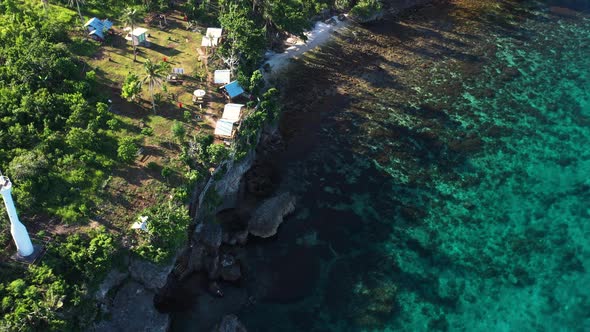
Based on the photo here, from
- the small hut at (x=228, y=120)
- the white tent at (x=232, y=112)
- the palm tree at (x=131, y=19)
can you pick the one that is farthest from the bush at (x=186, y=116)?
the palm tree at (x=131, y=19)

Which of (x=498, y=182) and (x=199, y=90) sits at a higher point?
(x=199, y=90)

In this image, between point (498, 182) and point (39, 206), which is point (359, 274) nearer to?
point (498, 182)

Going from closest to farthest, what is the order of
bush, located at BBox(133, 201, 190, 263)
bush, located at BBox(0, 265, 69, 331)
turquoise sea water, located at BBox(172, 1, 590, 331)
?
bush, located at BBox(0, 265, 69, 331)
bush, located at BBox(133, 201, 190, 263)
turquoise sea water, located at BBox(172, 1, 590, 331)

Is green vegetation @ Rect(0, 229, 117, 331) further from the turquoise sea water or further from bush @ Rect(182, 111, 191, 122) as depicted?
bush @ Rect(182, 111, 191, 122)

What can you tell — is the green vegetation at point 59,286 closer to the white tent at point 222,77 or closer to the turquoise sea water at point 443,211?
the turquoise sea water at point 443,211

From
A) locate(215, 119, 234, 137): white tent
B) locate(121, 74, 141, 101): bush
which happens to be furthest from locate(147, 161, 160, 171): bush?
locate(121, 74, 141, 101): bush

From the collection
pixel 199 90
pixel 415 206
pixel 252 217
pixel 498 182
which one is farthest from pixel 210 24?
pixel 498 182

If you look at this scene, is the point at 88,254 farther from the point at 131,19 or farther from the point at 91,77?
the point at 131,19
